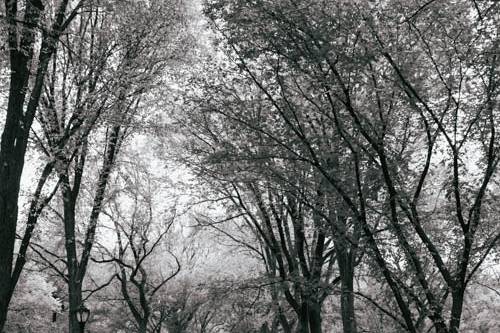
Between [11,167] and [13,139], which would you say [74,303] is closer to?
[11,167]

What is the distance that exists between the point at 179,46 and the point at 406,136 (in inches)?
260

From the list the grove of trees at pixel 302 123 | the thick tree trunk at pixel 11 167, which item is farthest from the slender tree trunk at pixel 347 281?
the thick tree trunk at pixel 11 167

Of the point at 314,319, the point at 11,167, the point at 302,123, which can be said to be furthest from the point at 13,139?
the point at 314,319

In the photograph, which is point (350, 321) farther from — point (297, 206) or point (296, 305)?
point (297, 206)

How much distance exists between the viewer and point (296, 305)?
12.4 meters

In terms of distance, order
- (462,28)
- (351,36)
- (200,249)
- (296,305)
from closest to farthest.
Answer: (462,28), (351,36), (296,305), (200,249)

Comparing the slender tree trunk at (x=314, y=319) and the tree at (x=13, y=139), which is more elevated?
the tree at (x=13, y=139)

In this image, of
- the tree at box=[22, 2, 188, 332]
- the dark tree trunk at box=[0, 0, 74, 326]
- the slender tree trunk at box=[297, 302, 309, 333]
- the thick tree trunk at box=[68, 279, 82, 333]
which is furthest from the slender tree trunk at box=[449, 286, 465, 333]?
the thick tree trunk at box=[68, 279, 82, 333]

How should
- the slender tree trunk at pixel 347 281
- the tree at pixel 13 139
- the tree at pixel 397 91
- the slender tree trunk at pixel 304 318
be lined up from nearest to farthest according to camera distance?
the tree at pixel 397 91 → the tree at pixel 13 139 → the slender tree trunk at pixel 347 281 → the slender tree trunk at pixel 304 318

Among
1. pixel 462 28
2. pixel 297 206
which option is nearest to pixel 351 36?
pixel 462 28

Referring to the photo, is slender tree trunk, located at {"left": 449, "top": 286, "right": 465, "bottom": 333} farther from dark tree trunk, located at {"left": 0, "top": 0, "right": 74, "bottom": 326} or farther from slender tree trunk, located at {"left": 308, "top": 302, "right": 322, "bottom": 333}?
dark tree trunk, located at {"left": 0, "top": 0, "right": 74, "bottom": 326}

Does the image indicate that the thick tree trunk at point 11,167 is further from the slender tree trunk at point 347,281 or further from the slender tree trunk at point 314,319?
the slender tree trunk at point 314,319

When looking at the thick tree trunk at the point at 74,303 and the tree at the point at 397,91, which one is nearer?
the tree at the point at 397,91

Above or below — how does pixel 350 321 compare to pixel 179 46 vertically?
below
